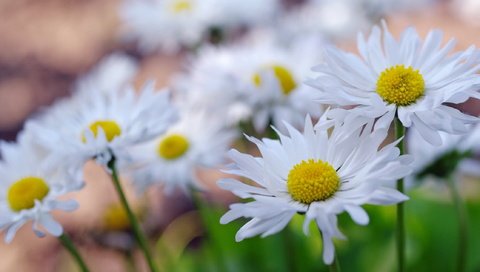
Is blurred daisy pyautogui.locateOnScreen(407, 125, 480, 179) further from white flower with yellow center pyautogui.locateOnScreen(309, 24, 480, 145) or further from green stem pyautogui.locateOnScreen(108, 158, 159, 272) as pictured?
green stem pyautogui.locateOnScreen(108, 158, 159, 272)

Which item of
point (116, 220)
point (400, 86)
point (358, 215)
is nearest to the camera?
point (358, 215)

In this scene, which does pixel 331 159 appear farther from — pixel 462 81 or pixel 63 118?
pixel 63 118

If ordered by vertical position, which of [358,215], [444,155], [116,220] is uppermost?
[116,220]

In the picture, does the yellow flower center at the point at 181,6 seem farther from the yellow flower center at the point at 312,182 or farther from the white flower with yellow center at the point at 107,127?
the yellow flower center at the point at 312,182

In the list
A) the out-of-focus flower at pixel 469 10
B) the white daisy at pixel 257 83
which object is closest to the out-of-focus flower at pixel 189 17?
the white daisy at pixel 257 83

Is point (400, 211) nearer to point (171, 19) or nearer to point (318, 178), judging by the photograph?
point (318, 178)

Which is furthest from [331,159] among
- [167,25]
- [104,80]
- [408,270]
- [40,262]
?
[40,262]

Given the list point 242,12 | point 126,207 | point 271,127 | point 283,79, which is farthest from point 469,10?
point 126,207

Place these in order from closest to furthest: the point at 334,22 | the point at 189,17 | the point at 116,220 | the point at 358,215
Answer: the point at 358,215, the point at 116,220, the point at 189,17, the point at 334,22
